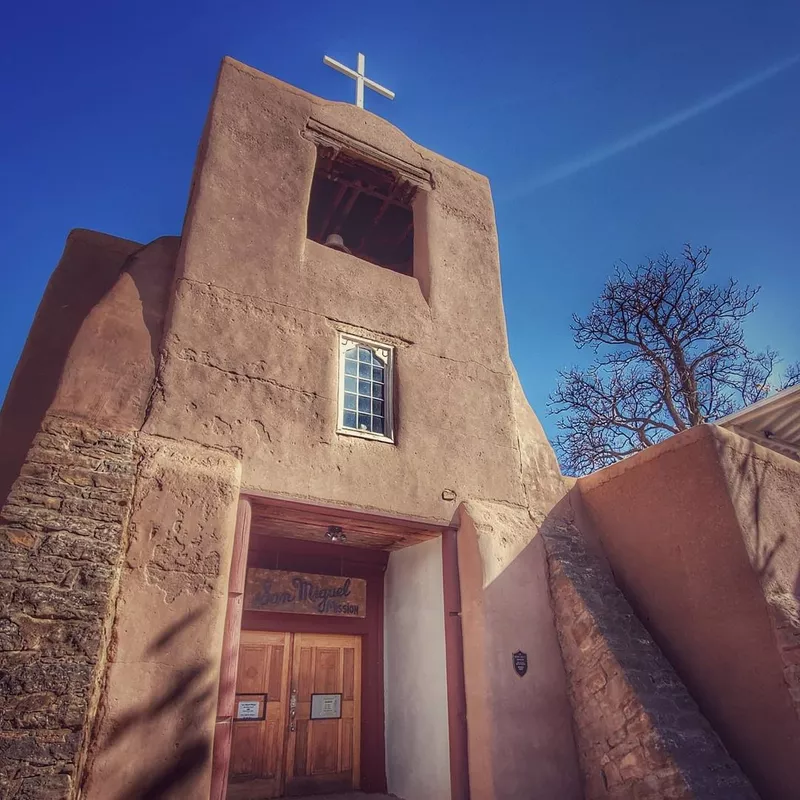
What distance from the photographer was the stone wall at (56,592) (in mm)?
4148

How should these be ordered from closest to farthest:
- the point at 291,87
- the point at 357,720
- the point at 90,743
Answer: the point at 90,743 < the point at 357,720 < the point at 291,87

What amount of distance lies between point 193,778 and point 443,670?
11.8ft

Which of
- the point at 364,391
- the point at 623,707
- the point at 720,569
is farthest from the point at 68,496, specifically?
the point at 720,569

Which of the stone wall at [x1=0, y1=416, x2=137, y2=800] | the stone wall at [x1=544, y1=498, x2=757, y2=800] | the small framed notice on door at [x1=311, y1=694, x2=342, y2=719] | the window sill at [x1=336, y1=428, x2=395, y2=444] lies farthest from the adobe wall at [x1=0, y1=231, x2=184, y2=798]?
the stone wall at [x1=544, y1=498, x2=757, y2=800]

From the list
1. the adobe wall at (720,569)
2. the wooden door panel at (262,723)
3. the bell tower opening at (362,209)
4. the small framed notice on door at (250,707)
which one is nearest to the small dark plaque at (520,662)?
the adobe wall at (720,569)

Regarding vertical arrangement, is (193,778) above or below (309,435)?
below

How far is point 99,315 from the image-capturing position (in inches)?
255

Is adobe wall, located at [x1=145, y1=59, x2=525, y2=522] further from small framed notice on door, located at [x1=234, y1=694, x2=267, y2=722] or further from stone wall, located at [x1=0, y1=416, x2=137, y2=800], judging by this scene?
small framed notice on door, located at [x1=234, y1=694, x2=267, y2=722]

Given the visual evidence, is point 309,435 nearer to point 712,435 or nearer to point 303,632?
point 303,632

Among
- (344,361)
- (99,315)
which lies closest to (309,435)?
(344,361)

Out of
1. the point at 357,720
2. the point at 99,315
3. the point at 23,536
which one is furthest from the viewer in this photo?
the point at 357,720

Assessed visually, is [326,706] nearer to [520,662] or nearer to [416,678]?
[416,678]

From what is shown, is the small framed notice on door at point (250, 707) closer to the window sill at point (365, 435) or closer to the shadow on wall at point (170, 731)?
the shadow on wall at point (170, 731)

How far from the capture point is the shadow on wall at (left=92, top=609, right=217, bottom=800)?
4.58m
